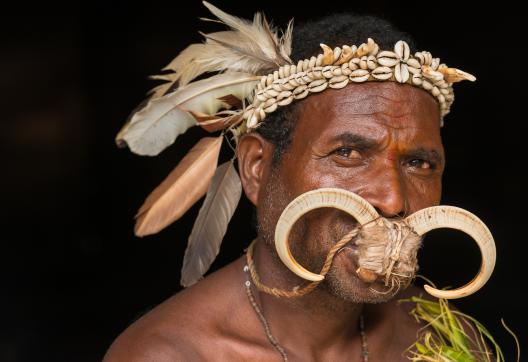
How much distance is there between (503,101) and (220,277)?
152 inches

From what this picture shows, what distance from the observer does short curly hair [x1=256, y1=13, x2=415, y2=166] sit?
117 inches

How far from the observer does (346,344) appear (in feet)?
10.6

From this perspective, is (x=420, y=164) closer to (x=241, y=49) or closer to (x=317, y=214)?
(x=317, y=214)

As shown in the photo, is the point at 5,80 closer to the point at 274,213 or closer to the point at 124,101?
the point at 124,101

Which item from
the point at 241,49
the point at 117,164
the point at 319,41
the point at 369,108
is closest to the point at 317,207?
the point at 369,108

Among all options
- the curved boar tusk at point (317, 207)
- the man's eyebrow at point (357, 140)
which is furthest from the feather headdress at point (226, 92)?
the curved boar tusk at point (317, 207)

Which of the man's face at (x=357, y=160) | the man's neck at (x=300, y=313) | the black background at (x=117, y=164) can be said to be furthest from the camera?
the black background at (x=117, y=164)

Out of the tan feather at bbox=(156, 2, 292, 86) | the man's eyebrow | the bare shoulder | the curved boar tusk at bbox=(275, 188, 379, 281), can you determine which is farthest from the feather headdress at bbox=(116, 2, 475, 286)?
the curved boar tusk at bbox=(275, 188, 379, 281)

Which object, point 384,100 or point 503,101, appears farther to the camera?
point 503,101

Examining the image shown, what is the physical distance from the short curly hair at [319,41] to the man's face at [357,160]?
60 millimetres

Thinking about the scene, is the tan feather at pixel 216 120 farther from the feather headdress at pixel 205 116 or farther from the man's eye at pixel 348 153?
the man's eye at pixel 348 153

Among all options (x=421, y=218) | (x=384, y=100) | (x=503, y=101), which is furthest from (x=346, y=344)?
(x=503, y=101)

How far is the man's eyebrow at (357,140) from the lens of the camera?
2785 mm

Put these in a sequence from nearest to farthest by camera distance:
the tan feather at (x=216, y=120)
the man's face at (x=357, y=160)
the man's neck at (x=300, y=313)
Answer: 1. the man's face at (x=357, y=160)
2. the man's neck at (x=300, y=313)
3. the tan feather at (x=216, y=120)
